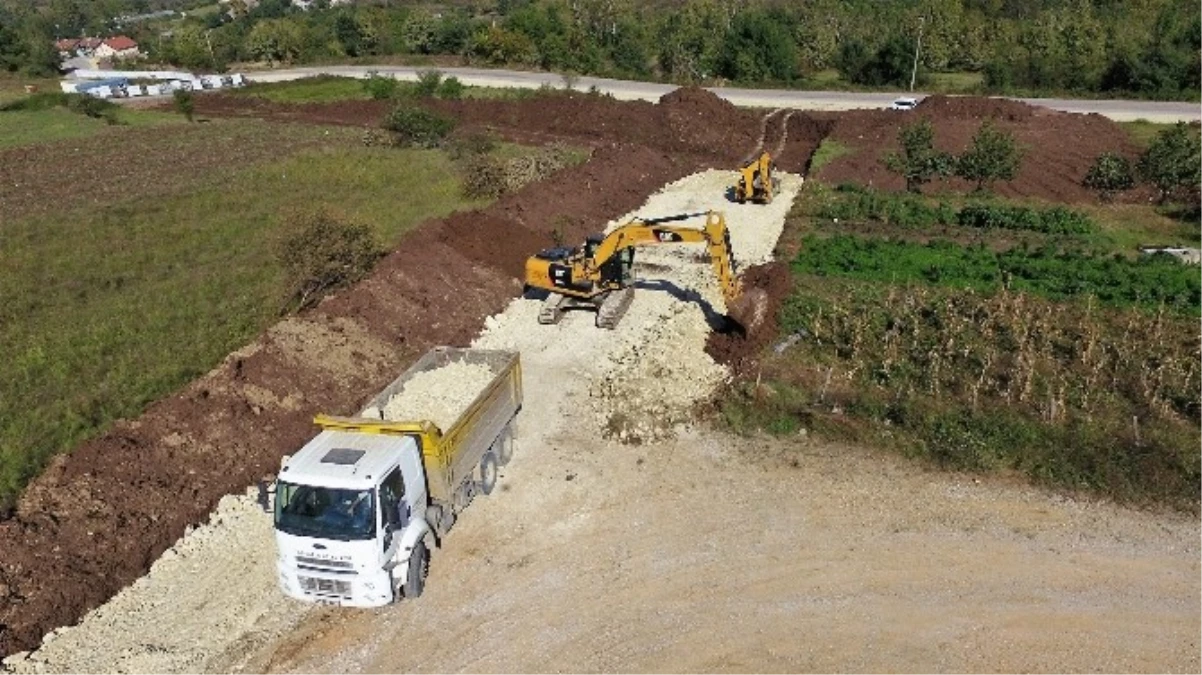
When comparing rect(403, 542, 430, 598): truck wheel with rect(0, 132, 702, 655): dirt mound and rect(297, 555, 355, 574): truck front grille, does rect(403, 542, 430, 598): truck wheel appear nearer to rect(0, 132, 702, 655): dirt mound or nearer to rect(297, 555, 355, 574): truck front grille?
rect(297, 555, 355, 574): truck front grille

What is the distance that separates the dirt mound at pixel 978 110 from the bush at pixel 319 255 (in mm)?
31816

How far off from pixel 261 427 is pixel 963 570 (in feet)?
43.8

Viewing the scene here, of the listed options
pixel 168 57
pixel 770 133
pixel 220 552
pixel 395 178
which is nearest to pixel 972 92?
pixel 770 133

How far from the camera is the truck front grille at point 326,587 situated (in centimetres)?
1290

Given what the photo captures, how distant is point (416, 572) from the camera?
13680 mm

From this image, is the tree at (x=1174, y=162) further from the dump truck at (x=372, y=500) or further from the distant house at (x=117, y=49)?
the distant house at (x=117, y=49)

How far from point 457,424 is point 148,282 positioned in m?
15.2

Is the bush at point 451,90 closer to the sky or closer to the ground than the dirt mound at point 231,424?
closer to the sky

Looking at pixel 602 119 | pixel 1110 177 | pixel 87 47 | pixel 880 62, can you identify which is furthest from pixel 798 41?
pixel 87 47

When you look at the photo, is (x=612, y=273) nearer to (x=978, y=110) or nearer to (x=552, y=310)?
(x=552, y=310)

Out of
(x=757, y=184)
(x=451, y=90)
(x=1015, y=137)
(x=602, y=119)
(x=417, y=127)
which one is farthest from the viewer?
(x=451, y=90)

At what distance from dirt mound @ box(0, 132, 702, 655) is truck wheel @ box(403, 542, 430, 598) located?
461 centimetres

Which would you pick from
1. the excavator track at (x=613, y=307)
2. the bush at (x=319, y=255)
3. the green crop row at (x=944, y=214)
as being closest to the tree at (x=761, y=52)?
the green crop row at (x=944, y=214)

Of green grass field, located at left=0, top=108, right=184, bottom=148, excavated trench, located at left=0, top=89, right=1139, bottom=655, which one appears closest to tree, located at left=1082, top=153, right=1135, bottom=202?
excavated trench, located at left=0, top=89, right=1139, bottom=655
